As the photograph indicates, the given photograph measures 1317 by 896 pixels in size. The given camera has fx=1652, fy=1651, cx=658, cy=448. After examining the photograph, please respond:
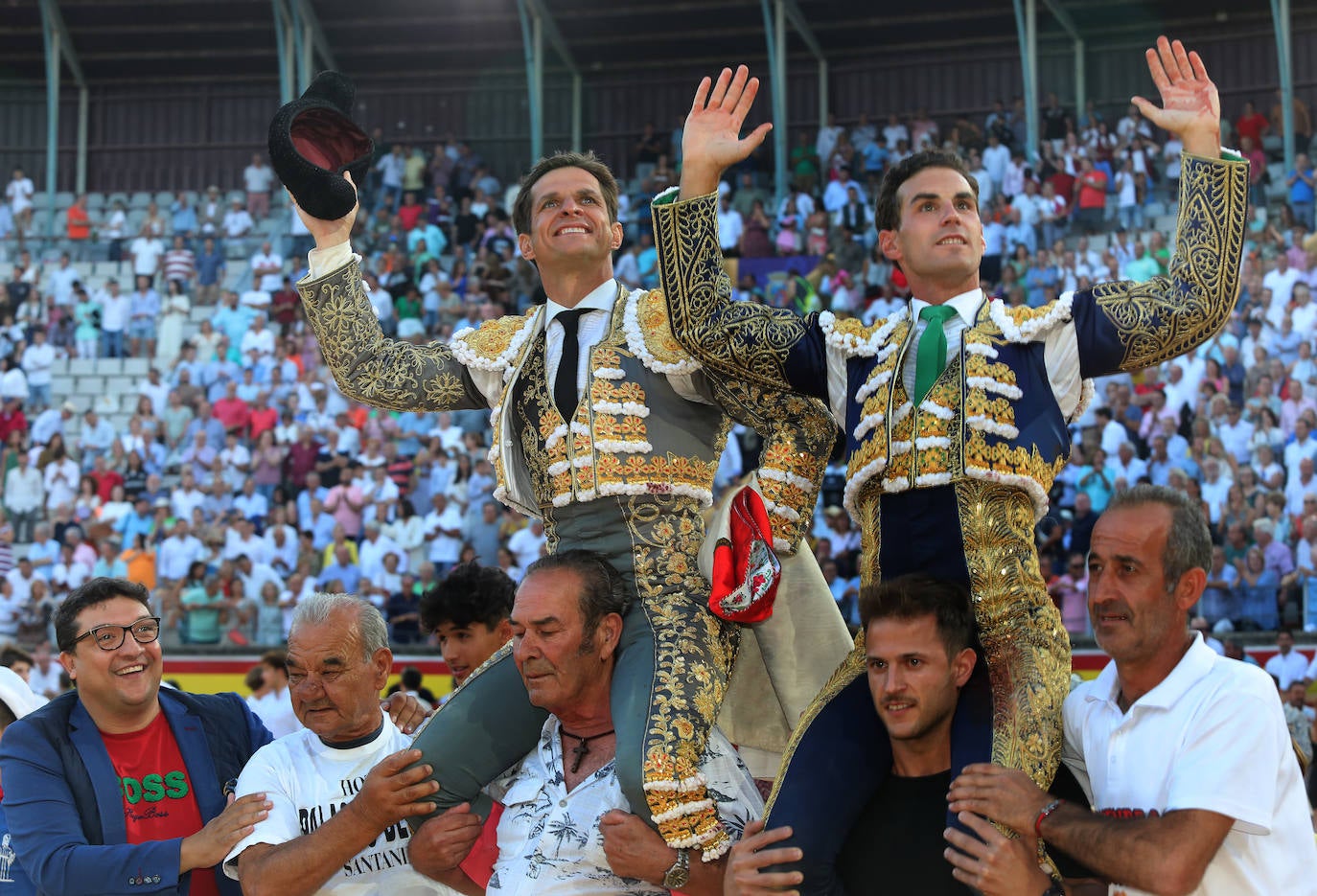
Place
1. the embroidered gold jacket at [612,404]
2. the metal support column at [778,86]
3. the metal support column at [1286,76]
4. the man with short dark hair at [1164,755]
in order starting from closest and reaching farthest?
the man with short dark hair at [1164,755]
the embroidered gold jacket at [612,404]
the metal support column at [1286,76]
the metal support column at [778,86]

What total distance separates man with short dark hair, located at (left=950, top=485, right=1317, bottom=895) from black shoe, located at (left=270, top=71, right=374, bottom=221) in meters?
2.07

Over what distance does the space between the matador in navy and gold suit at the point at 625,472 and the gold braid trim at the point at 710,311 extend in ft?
0.39

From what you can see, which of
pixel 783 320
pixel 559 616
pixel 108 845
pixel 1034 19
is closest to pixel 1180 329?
pixel 783 320

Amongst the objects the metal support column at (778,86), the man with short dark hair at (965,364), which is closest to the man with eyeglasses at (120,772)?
the man with short dark hair at (965,364)

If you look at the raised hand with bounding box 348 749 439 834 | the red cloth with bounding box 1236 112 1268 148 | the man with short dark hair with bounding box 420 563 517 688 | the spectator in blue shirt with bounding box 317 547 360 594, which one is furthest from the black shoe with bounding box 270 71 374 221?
the red cloth with bounding box 1236 112 1268 148

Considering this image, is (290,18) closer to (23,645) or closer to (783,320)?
(23,645)

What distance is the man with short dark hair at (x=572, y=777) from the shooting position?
3.71 metres

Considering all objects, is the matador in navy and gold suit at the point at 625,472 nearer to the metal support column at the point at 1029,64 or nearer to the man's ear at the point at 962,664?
the man's ear at the point at 962,664

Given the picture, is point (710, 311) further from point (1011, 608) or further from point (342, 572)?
point (342, 572)

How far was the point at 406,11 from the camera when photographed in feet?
63.0

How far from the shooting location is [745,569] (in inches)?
145

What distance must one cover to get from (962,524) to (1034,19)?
49.0 feet

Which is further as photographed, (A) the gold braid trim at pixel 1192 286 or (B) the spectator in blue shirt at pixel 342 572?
(B) the spectator in blue shirt at pixel 342 572

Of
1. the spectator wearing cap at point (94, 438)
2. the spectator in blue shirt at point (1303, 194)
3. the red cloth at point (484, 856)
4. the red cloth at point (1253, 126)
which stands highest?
the red cloth at point (1253, 126)
